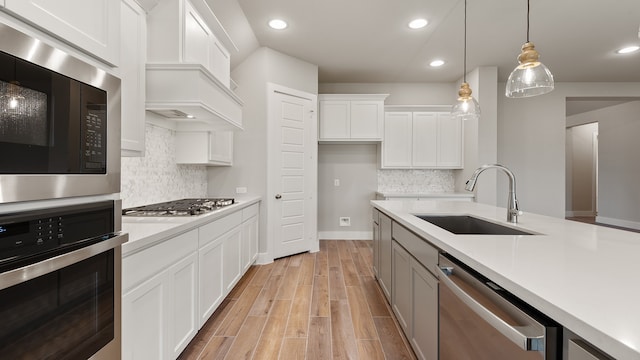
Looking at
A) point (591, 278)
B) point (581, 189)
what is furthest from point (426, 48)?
point (581, 189)

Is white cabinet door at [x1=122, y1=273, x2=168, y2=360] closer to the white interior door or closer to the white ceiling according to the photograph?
the white interior door

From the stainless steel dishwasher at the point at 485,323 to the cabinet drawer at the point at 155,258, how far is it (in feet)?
4.45

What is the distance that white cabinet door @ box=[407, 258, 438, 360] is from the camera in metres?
1.38

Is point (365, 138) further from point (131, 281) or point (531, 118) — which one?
point (131, 281)

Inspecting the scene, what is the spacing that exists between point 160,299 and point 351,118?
12.8 ft

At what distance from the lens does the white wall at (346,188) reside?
511cm

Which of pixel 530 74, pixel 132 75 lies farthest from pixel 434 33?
pixel 132 75

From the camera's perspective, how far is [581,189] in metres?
7.81

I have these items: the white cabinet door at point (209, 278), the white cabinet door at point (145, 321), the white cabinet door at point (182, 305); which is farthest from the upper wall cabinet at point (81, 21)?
the white cabinet door at point (209, 278)

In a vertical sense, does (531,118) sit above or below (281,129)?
above

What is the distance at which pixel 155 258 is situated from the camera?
139 centimetres

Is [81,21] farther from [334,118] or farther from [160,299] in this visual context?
[334,118]

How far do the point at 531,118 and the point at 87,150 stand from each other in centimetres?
619

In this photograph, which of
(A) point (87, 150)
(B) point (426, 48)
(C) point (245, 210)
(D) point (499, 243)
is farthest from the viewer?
(B) point (426, 48)
